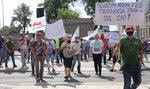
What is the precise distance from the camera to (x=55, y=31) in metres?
12.8

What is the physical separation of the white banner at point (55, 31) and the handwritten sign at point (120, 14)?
1343 mm

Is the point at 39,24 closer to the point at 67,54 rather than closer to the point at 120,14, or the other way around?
the point at 67,54

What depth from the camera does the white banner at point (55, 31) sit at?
12.8 m

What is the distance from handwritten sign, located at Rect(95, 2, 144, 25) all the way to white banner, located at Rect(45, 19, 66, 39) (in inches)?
52.9

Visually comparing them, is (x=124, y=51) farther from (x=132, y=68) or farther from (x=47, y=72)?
(x=47, y=72)

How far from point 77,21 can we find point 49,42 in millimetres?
42859

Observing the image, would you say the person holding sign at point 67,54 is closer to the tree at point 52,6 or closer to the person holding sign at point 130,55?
the person holding sign at point 130,55

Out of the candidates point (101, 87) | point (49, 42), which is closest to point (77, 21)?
point (49, 42)

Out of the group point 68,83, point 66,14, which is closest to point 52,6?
point 66,14

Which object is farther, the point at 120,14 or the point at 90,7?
the point at 90,7

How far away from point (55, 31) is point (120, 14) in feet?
8.39

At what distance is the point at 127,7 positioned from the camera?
13.2m

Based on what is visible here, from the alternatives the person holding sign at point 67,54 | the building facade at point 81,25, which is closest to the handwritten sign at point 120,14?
the person holding sign at point 67,54

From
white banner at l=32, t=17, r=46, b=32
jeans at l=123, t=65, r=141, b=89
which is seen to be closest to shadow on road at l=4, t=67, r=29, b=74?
white banner at l=32, t=17, r=46, b=32
